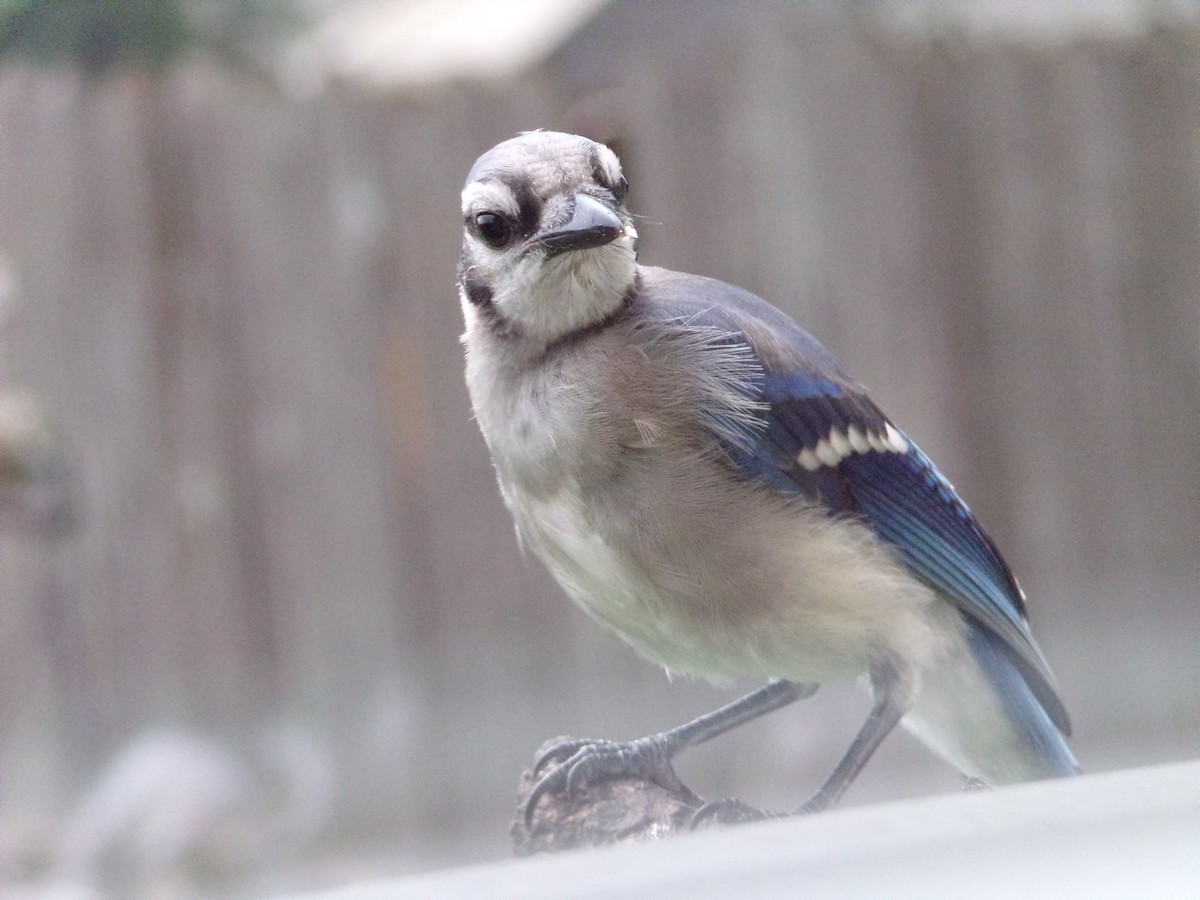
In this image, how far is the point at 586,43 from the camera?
127 inches

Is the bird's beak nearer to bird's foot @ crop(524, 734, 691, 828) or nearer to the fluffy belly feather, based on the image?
the fluffy belly feather

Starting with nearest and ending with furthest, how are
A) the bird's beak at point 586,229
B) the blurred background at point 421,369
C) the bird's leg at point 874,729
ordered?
the bird's beak at point 586,229 < the bird's leg at point 874,729 < the blurred background at point 421,369

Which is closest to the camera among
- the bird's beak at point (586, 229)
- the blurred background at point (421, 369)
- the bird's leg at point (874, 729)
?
the bird's beak at point (586, 229)

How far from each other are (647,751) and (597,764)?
87mm

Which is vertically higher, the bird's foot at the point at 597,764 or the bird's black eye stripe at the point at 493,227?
the bird's black eye stripe at the point at 493,227

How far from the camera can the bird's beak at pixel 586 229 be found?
1.14m

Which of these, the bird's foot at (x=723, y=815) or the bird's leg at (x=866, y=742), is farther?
the bird's leg at (x=866, y=742)

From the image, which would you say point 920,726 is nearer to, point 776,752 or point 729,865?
point 776,752

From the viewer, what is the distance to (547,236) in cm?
117

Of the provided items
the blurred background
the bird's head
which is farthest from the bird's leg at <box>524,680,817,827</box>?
the blurred background

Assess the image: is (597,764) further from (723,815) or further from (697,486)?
(697,486)

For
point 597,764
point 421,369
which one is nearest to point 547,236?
point 597,764

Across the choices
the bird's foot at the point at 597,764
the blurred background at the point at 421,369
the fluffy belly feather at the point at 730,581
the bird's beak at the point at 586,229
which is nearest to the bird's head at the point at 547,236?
the bird's beak at the point at 586,229

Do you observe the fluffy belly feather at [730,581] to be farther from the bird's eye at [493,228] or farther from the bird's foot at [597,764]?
the bird's eye at [493,228]
